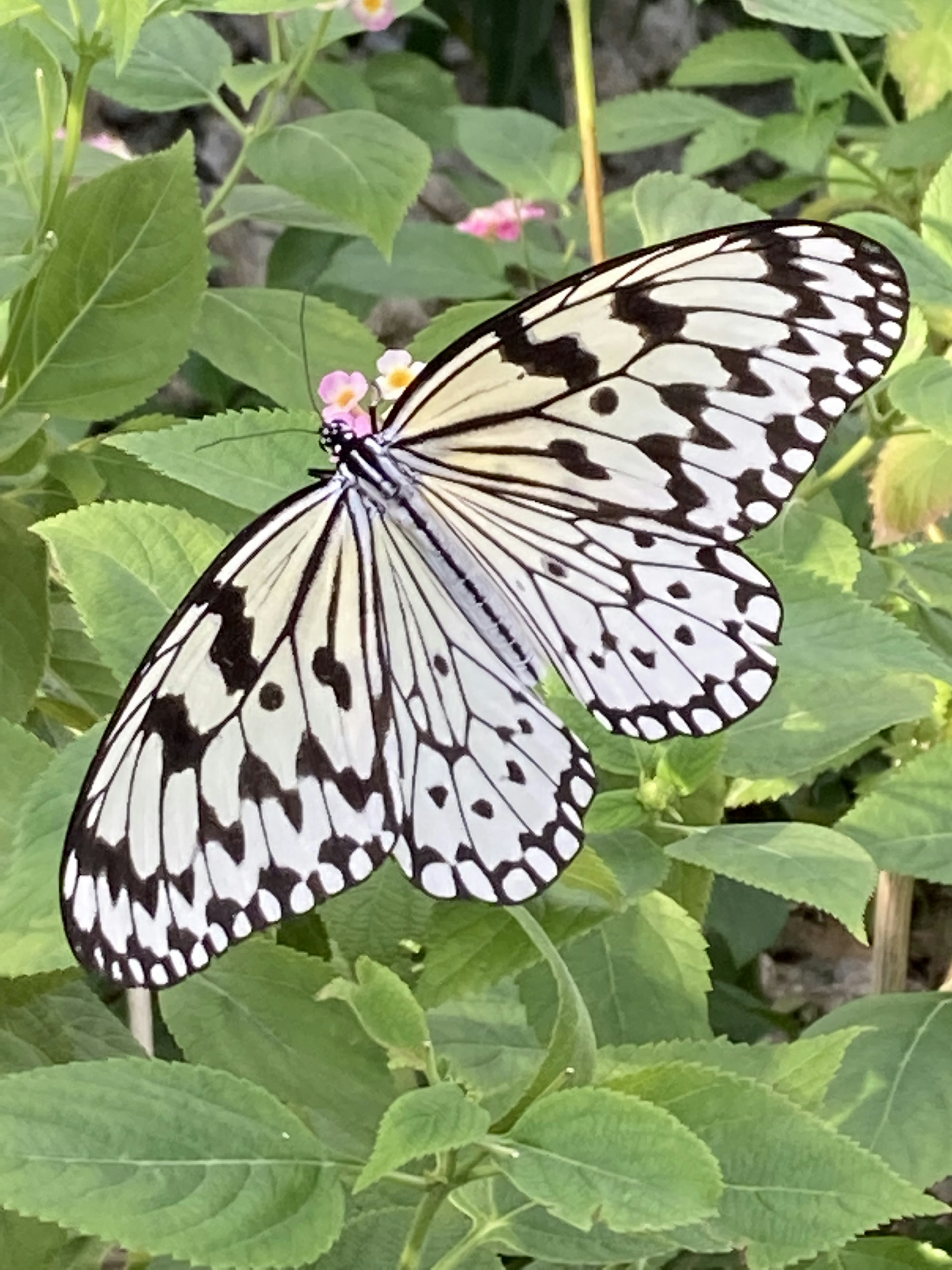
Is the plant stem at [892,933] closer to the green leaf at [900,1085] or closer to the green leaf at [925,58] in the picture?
the green leaf at [900,1085]

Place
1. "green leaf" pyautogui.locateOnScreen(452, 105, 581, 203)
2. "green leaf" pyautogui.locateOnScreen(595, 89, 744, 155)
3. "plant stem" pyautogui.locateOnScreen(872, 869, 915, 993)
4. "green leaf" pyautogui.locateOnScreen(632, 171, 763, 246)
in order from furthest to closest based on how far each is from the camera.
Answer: "green leaf" pyautogui.locateOnScreen(595, 89, 744, 155), "green leaf" pyautogui.locateOnScreen(452, 105, 581, 203), "plant stem" pyautogui.locateOnScreen(872, 869, 915, 993), "green leaf" pyautogui.locateOnScreen(632, 171, 763, 246)

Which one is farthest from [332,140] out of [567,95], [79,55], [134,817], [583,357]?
[567,95]

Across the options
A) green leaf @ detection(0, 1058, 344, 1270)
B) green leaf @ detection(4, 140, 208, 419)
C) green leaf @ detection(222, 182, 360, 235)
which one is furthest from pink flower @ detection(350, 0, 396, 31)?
green leaf @ detection(0, 1058, 344, 1270)

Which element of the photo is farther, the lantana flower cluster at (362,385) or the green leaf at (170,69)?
the green leaf at (170,69)

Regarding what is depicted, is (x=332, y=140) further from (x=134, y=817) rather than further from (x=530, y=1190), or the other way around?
(x=530, y=1190)

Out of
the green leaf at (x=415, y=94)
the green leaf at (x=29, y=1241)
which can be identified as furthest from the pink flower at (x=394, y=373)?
the green leaf at (x=415, y=94)

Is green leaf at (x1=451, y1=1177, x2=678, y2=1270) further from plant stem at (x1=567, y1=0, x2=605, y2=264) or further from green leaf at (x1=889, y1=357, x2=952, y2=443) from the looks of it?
plant stem at (x1=567, y1=0, x2=605, y2=264)
